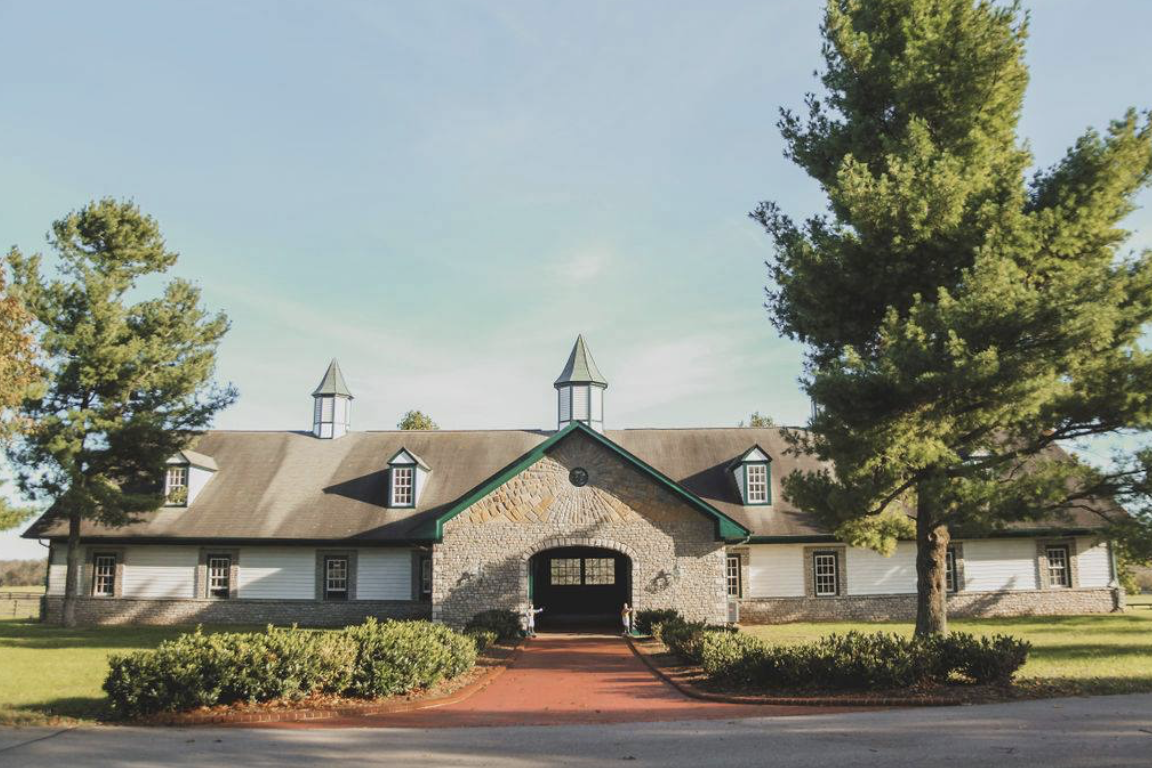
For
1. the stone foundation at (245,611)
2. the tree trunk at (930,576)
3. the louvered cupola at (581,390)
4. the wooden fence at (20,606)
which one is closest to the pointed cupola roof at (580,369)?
the louvered cupola at (581,390)

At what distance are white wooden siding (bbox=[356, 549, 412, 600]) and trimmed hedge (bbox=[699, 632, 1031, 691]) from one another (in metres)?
17.6

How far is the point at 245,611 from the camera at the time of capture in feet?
99.7

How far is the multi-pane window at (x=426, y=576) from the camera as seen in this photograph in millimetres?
30156

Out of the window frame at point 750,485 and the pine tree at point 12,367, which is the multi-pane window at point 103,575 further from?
the window frame at point 750,485

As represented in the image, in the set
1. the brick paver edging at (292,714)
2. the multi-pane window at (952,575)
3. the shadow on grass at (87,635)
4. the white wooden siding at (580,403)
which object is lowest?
the shadow on grass at (87,635)

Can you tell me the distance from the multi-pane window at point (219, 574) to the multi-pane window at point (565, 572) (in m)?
11.5

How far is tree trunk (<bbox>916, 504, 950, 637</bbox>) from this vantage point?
1750 cm

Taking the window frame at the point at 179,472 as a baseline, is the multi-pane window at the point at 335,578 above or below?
below

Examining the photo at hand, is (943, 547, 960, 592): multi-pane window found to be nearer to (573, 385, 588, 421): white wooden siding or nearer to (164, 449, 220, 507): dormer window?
(573, 385, 588, 421): white wooden siding

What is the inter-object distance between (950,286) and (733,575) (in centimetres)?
1569

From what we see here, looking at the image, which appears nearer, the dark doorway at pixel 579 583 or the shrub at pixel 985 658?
the shrub at pixel 985 658

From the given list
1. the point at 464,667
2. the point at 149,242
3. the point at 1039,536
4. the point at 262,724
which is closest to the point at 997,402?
the point at 464,667

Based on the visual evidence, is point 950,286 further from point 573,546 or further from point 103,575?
point 103,575

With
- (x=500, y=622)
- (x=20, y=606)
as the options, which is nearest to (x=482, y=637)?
(x=500, y=622)
